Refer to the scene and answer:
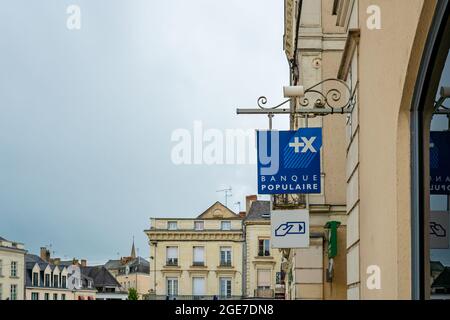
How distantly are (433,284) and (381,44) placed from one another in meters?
2.21

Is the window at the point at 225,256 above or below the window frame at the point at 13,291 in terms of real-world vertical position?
above

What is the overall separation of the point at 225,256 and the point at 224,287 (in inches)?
99.6

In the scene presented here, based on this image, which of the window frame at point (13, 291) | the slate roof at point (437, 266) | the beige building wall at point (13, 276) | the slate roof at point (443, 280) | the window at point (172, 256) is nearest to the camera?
the slate roof at point (443, 280)

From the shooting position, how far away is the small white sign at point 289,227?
11.8 m

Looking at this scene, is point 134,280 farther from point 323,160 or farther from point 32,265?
point 323,160

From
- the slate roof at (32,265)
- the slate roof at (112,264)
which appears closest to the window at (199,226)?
the slate roof at (32,265)

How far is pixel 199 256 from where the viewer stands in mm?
65562

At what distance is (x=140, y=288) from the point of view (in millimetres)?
83188

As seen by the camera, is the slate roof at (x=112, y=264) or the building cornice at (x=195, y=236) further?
the slate roof at (x=112, y=264)

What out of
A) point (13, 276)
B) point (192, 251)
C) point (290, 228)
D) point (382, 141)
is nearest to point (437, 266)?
point (382, 141)

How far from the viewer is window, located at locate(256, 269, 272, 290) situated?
6365 cm

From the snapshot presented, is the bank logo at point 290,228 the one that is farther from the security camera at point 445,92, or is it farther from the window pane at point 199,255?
the window pane at point 199,255

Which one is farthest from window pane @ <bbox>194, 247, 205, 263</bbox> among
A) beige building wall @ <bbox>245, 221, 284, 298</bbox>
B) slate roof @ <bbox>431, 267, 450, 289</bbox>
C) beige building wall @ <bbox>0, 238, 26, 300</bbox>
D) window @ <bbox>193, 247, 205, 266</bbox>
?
Result: slate roof @ <bbox>431, 267, 450, 289</bbox>

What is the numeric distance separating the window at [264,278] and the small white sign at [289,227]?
52.1 metres
